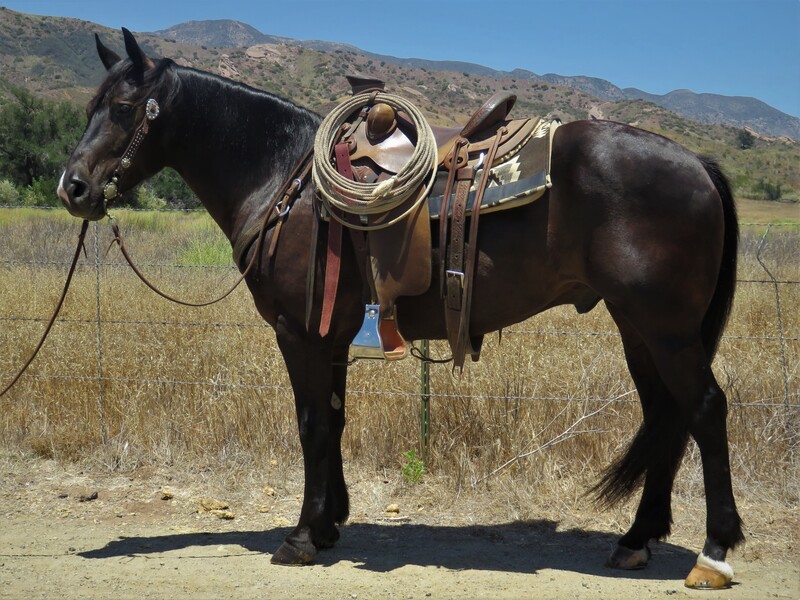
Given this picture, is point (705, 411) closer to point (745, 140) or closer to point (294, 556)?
point (294, 556)

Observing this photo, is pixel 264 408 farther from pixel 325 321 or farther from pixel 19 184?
pixel 19 184

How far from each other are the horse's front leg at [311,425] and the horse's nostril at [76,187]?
3.82ft

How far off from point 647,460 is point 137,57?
3.21 metres

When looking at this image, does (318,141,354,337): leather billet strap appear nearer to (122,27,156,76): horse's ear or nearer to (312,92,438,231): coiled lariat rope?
(312,92,438,231): coiled lariat rope

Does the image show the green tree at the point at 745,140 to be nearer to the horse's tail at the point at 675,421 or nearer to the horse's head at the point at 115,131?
the horse's tail at the point at 675,421

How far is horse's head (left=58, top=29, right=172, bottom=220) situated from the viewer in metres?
3.86

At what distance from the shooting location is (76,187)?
3.82m

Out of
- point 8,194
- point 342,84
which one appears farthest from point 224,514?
point 342,84

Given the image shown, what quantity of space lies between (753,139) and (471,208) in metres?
62.5

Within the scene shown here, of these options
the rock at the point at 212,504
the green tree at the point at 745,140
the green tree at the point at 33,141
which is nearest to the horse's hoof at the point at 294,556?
the rock at the point at 212,504

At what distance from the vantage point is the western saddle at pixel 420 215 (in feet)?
11.5

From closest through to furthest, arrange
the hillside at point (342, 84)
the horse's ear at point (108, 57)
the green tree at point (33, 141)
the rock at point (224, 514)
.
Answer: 1. the horse's ear at point (108, 57)
2. the rock at point (224, 514)
3. the green tree at point (33, 141)
4. the hillside at point (342, 84)

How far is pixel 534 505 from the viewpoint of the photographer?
4695 mm

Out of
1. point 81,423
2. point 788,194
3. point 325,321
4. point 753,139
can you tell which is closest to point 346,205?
point 325,321
